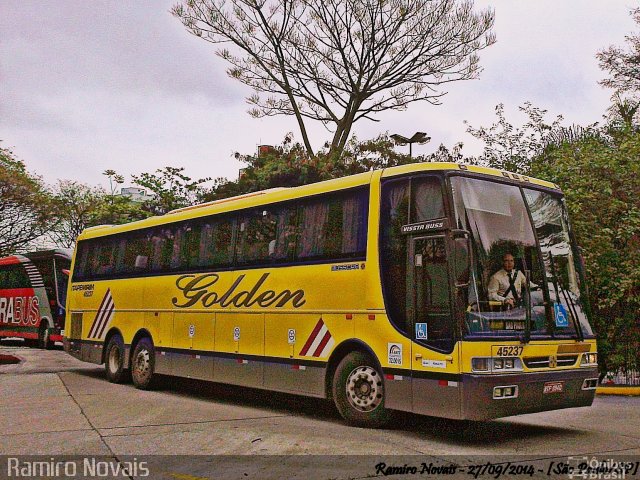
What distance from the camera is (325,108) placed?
97.4 ft

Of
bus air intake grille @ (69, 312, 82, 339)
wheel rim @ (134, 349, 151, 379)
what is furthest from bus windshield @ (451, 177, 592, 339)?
bus air intake grille @ (69, 312, 82, 339)

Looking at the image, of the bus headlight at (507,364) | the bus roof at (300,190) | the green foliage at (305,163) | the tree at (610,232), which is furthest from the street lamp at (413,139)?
the bus headlight at (507,364)

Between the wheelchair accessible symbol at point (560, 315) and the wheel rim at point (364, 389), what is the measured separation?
2.29 m

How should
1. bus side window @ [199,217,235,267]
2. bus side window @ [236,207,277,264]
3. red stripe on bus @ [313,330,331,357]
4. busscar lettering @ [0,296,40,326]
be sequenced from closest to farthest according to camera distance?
red stripe on bus @ [313,330,331,357] < bus side window @ [236,207,277,264] < bus side window @ [199,217,235,267] < busscar lettering @ [0,296,40,326]

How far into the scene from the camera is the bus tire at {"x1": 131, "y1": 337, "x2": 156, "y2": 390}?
14844mm

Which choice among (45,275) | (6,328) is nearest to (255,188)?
(45,275)

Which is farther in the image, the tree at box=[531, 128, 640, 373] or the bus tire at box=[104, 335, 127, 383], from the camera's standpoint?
the bus tire at box=[104, 335, 127, 383]

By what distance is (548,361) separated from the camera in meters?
9.15

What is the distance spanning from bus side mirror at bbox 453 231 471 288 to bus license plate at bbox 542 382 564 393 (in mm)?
1576

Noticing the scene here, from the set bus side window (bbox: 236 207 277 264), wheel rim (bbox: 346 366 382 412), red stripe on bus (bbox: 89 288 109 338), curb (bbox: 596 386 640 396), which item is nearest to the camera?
wheel rim (bbox: 346 366 382 412)

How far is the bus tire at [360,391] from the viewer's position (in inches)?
382

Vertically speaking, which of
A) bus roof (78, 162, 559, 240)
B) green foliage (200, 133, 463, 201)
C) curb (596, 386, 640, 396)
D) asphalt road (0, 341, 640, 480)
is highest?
green foliage (200, 133, 463, 201)

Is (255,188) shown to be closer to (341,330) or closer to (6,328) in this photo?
(6,328)

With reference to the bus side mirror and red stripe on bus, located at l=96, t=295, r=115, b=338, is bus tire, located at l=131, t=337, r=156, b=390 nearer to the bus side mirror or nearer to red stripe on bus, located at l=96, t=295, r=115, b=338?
red stripe on bus, located at l=96, t=295, r=115, b=338
